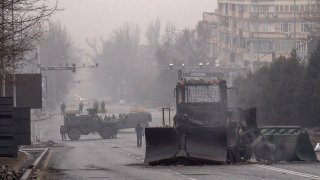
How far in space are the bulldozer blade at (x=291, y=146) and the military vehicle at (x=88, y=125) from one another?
122 ft

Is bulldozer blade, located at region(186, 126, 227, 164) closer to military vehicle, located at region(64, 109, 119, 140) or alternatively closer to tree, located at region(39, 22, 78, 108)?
military vehicle, located at region(64, 109, 119, 140)

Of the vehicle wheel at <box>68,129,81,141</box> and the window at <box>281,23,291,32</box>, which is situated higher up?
the window at <box>281,23,291,32</box>

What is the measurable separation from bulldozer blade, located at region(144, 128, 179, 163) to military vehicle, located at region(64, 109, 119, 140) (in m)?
38.3

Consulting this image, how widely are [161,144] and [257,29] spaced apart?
10552 cm

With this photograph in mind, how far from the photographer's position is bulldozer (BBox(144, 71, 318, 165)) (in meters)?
34.1

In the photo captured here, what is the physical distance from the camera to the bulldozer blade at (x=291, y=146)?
36281 mm

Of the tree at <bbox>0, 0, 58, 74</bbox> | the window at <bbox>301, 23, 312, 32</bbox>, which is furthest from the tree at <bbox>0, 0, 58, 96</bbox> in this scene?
the window at <bbox>301, 23, 312, 32</bbox>

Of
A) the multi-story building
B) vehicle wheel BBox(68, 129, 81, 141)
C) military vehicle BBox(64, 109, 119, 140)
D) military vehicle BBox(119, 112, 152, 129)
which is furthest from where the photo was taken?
the multi-story building

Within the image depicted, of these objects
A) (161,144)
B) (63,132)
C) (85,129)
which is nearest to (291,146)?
(161,144)

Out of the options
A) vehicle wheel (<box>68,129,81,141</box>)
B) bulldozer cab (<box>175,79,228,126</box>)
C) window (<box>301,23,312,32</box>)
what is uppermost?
window (<box>301,23,312,32</box>)

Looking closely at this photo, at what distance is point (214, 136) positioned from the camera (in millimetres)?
A: 34188

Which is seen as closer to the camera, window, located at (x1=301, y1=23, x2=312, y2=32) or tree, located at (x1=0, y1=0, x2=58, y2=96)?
tree, located at (x1=0, y1=0, x2=58, y2=96)

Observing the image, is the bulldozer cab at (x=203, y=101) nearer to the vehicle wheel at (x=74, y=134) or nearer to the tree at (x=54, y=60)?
the vehicle wheel at (x=74, y=134)

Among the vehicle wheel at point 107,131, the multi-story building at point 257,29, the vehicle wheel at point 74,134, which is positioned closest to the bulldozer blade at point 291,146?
the vehicle wheel at point 107,131
